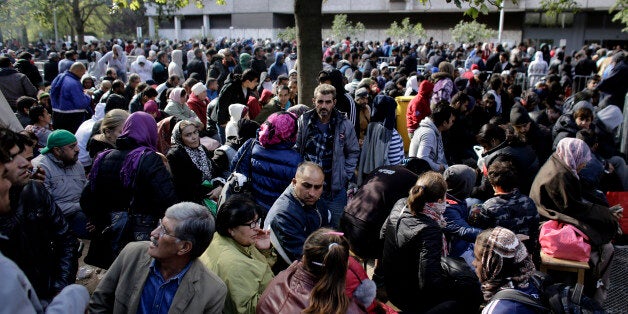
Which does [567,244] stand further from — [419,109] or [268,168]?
[419,109]

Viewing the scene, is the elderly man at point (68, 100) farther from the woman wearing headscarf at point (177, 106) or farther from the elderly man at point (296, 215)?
the elderly man at point (296, 215)

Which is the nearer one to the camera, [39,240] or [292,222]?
[39,240]

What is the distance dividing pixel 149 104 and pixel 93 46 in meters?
15.6

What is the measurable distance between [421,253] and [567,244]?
1.89 meters

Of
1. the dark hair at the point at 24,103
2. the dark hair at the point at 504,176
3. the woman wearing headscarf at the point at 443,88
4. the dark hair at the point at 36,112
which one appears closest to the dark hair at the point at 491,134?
the dark hair at the point at 504,176

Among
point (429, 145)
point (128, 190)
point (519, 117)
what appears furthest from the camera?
point (519, 117)

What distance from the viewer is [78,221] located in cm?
475

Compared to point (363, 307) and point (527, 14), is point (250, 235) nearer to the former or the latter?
point (363, 307)

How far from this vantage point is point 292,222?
3771 millimetres

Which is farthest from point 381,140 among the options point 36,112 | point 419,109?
point 36,112

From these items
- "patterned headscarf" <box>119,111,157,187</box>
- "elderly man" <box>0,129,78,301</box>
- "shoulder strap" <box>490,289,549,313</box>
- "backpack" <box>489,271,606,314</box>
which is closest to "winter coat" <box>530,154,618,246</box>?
"backpack" <box>489,271,606,314</box>

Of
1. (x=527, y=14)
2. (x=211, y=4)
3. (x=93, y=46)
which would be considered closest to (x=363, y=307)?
(x=93, y=46)

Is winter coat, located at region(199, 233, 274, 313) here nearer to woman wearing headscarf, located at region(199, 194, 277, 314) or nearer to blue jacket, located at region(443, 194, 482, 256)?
woman wearing headscarf, located at region(199, 194, 277, 314)

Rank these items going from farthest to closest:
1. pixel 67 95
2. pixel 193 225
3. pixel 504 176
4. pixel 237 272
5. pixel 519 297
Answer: pixel 67 95 → pixel 504 176 → pixel 237 272 → pixel 519 297 → pixel 193 225
